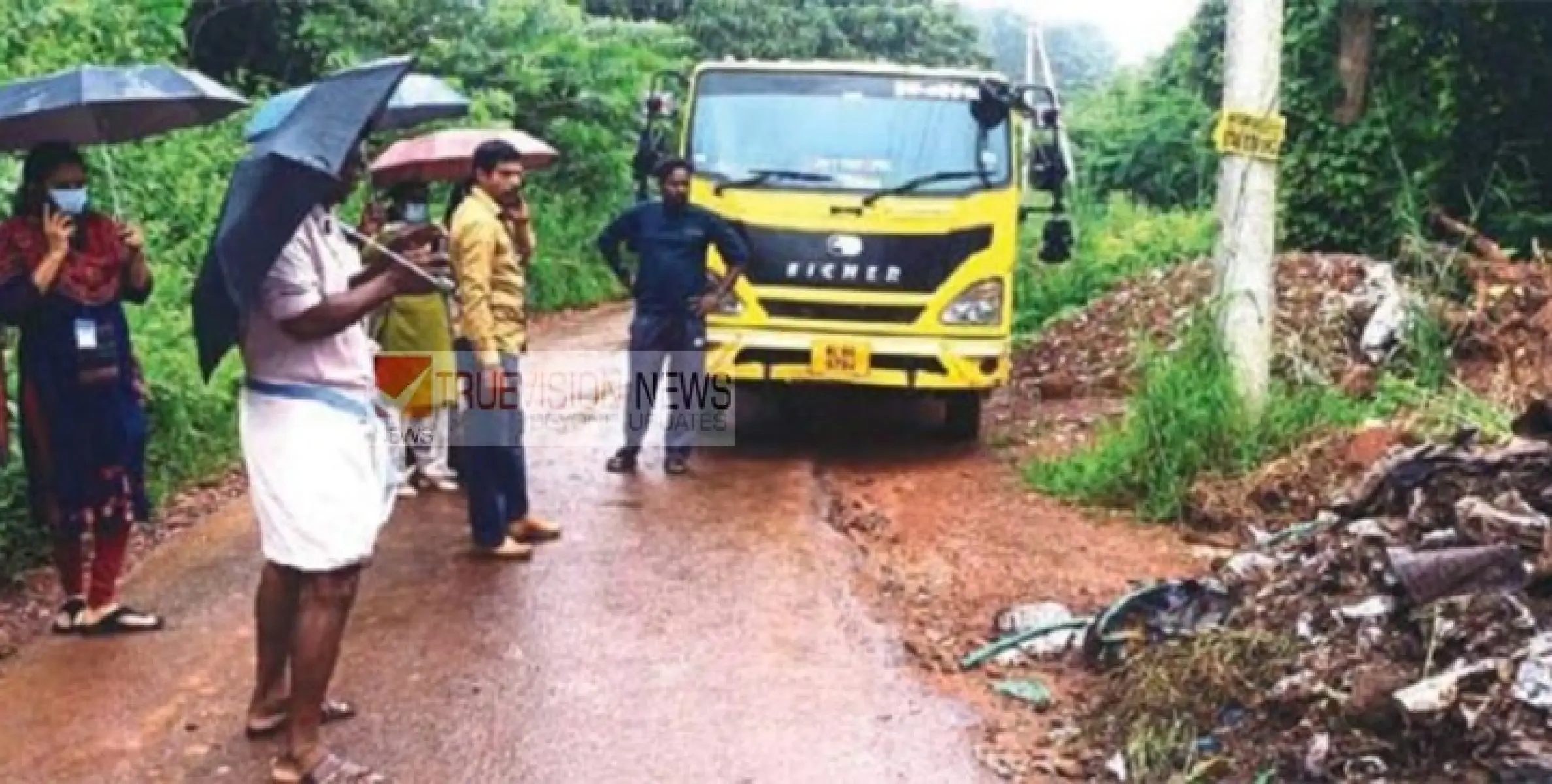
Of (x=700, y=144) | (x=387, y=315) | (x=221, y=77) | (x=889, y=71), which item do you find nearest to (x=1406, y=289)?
(x=889, y=71)

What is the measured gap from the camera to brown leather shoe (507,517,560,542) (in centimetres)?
774

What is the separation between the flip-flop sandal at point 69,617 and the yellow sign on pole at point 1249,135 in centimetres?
550

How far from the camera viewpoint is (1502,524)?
501 centimetres

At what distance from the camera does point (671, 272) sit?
9.10 m

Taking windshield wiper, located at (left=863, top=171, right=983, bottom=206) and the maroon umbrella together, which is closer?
the maroon umbrella

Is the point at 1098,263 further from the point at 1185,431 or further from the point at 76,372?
the point at 76,372

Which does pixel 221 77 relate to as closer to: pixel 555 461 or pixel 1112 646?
pixel 555 461

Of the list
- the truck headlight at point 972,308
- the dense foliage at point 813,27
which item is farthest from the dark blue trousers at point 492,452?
the dense foliage at point 813,27

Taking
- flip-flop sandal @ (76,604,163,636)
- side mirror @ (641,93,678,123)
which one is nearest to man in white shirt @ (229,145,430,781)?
flip-flop sandal @ (76,604,163,636)

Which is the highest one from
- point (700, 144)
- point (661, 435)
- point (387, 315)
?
point (700, 144)

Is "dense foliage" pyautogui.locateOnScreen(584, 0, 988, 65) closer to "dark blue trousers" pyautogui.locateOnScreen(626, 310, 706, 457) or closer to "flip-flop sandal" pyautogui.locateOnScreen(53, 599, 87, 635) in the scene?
"dark blue trousers" pyautogui.locateOnScreen(626, 310, 706, 457)

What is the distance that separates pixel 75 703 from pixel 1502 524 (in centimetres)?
446

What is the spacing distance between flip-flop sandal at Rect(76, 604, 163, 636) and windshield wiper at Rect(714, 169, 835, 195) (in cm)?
444

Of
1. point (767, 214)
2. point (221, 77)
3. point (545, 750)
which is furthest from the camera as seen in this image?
point (221, 77)
